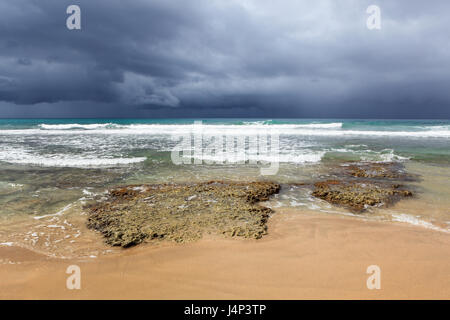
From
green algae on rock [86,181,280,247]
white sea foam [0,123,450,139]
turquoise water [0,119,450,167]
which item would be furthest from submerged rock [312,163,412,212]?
white sea foam [0,123,450,139]

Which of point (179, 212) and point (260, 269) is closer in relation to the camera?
point (260, 269)

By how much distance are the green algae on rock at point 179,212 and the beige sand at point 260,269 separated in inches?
13.6

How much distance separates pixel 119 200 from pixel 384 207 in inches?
252

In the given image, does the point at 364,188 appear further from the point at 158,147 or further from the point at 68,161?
the point at 158,147

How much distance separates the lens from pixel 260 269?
9.67 feet

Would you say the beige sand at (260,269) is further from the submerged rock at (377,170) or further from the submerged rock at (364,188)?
the submerged rock at (377,170)

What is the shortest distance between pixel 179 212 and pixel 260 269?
7.66 feet

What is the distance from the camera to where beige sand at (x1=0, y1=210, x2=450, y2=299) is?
8.50ft

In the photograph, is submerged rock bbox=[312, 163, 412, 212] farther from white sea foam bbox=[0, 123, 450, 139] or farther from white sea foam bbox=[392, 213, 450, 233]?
white sea foam bbox=[0, 123, 450, 139]

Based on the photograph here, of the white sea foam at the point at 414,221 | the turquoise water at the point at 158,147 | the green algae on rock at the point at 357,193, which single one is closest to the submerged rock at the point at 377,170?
the green algae on rock at the point at 357,193

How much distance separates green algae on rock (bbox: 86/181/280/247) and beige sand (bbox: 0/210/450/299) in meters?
0.35

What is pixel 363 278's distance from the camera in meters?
2.80

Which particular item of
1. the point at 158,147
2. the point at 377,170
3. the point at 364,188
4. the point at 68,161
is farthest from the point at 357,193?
the point at 158,147
